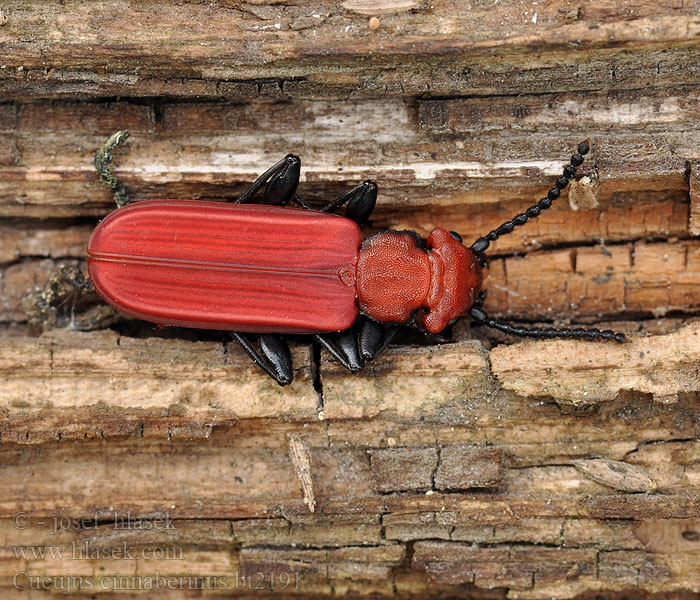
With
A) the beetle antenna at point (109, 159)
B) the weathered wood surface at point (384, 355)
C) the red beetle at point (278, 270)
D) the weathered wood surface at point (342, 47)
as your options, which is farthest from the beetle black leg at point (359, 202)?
the beetle antenna at point (109, 159)

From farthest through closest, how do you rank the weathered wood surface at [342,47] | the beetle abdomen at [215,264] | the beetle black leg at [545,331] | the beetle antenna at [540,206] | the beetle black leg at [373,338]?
the beetle black leg at [373,338] < the beetle abdomen at [215,264] < the beetle black leg at [545,331] < the beetle antenna at [540,206] < the weathered wood surface at [342,47]

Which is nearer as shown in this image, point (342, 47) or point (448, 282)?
point (342, 47)

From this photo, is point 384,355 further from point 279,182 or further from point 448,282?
point 279,182

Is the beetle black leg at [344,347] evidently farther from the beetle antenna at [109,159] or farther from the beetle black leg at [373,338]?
the beetle antenna at [109,159]

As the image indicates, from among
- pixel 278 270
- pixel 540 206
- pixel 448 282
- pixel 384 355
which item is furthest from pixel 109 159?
pixel 540 206

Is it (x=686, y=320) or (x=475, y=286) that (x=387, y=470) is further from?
(x=686, y=320)

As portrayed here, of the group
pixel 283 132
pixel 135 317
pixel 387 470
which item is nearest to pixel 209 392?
pixel 135 317
